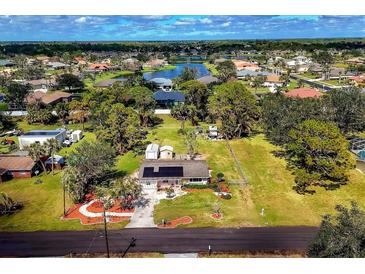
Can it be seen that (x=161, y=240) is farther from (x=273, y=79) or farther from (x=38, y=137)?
(x=273, y=79)

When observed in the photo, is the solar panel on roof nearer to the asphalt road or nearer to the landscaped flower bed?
the landscaped flower bed

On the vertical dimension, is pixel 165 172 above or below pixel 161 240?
above

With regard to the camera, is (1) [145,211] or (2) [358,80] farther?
(2) [358,80]

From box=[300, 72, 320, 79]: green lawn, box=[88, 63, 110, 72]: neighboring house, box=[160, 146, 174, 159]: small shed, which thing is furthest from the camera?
box=[88, 63, 110, 72]: neighboring house

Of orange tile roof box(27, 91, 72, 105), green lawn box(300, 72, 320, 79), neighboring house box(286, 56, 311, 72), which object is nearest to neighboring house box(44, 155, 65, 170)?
orange tile roof box(27, 91, 72, 105)

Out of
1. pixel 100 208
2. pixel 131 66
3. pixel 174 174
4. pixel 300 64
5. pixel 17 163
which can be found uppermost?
pixel 131 66

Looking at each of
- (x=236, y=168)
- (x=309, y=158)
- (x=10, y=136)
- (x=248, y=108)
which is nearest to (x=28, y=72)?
(x=10, y=136)

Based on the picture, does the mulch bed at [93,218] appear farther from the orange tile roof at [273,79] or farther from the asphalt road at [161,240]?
the orange tile roof at [273,79]

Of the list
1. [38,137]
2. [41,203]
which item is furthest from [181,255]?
[38,137]
